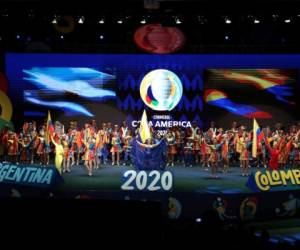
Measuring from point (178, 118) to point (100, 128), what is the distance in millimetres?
2447

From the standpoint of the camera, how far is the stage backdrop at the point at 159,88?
15.5 meters

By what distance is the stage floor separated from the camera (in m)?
12.3

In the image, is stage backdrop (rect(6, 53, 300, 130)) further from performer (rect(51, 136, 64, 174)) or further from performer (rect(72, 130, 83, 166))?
performer (rect(51, 136, 64, 174))

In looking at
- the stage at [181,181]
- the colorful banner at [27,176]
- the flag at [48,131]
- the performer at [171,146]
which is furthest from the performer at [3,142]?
the performer at [171,146]

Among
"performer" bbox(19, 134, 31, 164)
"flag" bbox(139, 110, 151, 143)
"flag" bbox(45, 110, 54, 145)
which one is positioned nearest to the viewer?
"flag" bbox(139, 110, 151, 143)

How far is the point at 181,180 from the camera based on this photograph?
507 inches
